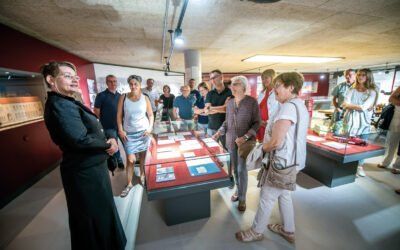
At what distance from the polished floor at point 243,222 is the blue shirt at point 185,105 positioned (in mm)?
1788

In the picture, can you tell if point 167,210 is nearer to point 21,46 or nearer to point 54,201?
point 54,201

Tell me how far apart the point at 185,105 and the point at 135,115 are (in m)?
1.46

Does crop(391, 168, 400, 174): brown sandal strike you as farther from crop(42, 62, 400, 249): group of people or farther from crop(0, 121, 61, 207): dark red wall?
crop(0, 121, 61, 207): dark red wall

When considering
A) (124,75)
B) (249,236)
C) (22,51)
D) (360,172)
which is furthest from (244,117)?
(124,75)

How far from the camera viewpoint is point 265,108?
2961 mm

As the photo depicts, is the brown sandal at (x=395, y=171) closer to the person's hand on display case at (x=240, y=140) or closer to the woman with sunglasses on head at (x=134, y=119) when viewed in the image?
the person's hand on display case at (x=240, y=140)

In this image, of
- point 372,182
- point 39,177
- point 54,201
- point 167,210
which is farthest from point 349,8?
point 39,177

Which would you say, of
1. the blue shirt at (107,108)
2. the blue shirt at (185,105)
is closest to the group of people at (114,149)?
the blue shirt at (107,108)

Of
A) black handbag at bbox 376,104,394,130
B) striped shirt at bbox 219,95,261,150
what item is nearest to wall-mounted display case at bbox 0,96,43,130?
striped shirt at bbox 219,95,261,150

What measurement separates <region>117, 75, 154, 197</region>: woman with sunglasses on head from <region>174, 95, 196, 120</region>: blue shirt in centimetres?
116

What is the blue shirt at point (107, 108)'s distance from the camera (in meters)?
2.98

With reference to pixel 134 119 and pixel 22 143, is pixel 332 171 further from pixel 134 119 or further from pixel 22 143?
pixel 22 143

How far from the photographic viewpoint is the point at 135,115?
2.40m

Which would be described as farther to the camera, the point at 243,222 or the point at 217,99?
the point at 217,99
